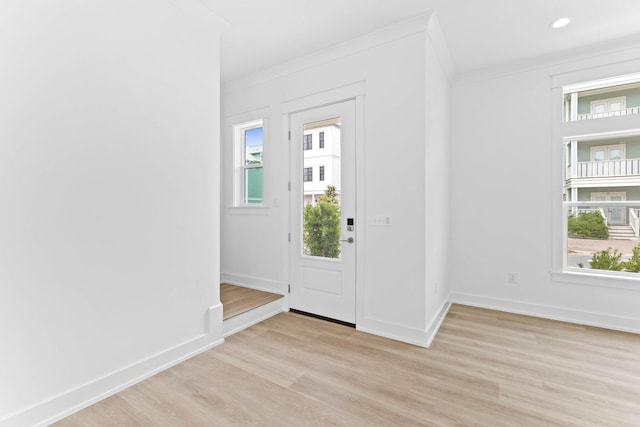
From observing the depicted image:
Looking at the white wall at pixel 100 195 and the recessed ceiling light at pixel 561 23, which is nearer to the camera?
the white wall at pixel 100 195

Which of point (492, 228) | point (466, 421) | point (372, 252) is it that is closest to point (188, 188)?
point (372, 252)

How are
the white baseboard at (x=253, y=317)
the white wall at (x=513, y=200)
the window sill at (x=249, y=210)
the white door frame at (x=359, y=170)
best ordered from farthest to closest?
the window sill at (x=249, y=210), the white wall at (x=513, y=200), the white door frame at (x=359, y=170), the white baseboard at (x=253, y=317)

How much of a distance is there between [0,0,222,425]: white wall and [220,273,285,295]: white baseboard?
1139mm

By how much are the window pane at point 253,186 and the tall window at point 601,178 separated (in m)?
3.49

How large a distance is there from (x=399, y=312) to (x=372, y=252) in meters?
0.60

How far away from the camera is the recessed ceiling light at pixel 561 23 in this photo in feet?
8.97

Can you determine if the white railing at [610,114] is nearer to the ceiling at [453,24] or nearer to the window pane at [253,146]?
the ceiling at [453,24]

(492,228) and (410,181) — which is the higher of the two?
(410,181)

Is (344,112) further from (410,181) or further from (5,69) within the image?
(5,69)

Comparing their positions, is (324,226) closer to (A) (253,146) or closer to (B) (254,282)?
(B) (254,282)

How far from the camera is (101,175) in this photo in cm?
199

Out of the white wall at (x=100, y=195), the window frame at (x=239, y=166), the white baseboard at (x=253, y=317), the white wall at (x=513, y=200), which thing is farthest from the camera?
the window frame at (x=239, y=166)

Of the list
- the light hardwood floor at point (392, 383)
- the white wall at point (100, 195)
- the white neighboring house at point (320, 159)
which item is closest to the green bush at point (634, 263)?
the light hardwood floor at point (392, 383)

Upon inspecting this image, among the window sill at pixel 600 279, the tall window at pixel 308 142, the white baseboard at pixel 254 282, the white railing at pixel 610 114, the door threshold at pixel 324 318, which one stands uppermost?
the white railing at pixel 610 114
